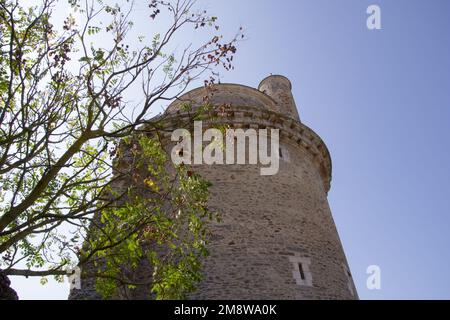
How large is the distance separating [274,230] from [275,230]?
3cm

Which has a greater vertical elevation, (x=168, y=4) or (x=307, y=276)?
(x=168, y=4)

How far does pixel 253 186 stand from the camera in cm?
1059

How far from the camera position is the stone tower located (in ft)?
28.5

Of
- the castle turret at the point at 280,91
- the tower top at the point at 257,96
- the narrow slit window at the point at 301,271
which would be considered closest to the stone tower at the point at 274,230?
the narrow slit window at the point at 301,271

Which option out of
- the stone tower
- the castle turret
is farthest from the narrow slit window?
the castle turret

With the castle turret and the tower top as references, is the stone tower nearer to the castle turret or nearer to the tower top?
the tower top

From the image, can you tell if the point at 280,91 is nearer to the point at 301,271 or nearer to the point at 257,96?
the point at 257,96

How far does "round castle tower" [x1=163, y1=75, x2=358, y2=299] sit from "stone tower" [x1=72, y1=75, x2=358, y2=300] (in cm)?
2

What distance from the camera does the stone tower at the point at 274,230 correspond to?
8.68 m

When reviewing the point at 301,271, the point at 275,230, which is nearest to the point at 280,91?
the point at 275,230

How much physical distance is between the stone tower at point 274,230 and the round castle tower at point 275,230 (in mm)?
22
